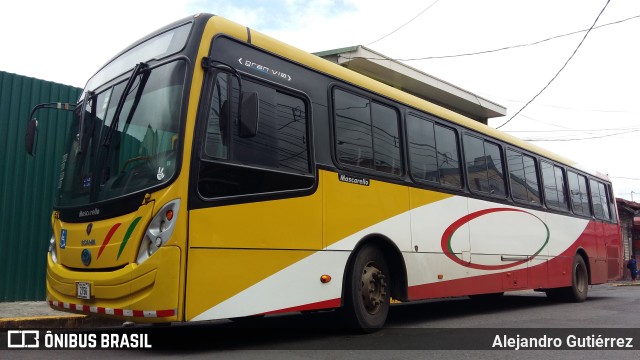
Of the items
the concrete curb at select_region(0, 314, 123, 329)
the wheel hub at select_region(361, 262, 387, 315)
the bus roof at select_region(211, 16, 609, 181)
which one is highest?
the bus roof at select_region(211, 16, 609, 181)

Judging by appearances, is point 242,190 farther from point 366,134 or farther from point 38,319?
point 38,319

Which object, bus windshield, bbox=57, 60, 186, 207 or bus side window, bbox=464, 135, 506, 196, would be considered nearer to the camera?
bus windshield, bbox=57, 60, 186, 207

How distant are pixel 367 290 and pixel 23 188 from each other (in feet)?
19.3

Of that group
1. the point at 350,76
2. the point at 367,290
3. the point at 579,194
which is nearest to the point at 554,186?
the point at 579,194

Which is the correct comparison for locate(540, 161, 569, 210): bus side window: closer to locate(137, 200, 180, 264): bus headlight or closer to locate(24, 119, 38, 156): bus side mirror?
locate(137, 200, 180, 264): bus headlight

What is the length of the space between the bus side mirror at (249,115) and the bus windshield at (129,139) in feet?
1.83

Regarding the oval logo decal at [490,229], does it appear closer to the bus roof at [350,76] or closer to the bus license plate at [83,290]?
the bus roof at [350,76]

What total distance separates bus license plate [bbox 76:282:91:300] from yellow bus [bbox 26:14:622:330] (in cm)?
4

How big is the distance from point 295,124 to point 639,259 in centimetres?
3203

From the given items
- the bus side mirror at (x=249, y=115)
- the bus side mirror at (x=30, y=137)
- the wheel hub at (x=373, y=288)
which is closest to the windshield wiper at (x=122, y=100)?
the bus side mirror at (x=249, y=115)

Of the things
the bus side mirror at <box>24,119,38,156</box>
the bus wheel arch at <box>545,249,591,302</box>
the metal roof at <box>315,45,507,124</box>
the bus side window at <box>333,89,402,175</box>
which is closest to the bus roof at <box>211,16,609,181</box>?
the bus side window at <box>333,89,402,175</box>

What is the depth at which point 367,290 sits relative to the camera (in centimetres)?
647

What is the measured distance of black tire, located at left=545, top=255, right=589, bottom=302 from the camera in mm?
12164

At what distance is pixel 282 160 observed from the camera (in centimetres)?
566
